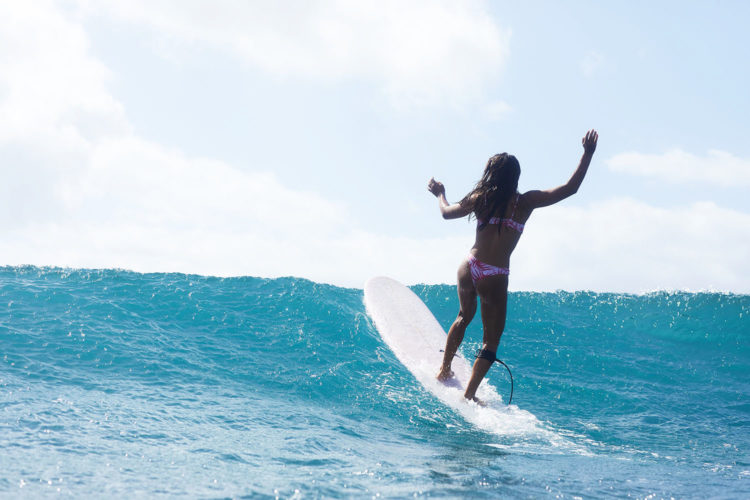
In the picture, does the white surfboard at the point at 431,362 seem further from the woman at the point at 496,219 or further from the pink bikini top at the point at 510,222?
the pink bikini top at the point at 510,222

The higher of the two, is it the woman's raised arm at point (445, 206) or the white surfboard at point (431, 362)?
the woman's raised arm at point (445, 206)

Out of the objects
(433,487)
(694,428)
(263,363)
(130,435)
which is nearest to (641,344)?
(694,428)

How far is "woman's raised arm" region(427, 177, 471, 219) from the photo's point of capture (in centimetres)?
459

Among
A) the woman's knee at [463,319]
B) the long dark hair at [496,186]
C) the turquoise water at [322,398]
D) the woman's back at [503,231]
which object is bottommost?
the turquoise water at [322,398]

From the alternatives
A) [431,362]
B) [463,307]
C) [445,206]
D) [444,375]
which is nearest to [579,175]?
[445,206]

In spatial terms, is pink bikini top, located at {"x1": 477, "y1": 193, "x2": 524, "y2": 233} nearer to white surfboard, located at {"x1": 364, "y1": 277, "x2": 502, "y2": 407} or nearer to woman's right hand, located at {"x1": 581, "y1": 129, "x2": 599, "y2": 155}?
woman's right hand, located at {"x1": 581, "y1": 129, "x2": 599, "y2": 155}

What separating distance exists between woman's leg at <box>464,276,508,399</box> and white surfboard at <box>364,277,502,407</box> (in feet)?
1.29

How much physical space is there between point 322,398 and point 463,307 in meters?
1.69

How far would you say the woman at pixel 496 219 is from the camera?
4.37 meters

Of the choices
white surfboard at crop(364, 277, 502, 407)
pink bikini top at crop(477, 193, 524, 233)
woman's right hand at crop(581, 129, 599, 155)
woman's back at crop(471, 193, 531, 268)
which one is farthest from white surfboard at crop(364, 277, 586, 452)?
woman's right hand at crop(581, 129, 599, 155)

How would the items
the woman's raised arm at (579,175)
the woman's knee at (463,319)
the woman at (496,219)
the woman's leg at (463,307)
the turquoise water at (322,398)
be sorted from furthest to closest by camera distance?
the woman's knee at (463,319) → the woman's leg at (463,307) → the woman at (496,219) → the woman's raised arm at (579,175) → the turquoise water at (322,398)

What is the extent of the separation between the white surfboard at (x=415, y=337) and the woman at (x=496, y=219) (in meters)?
0.56

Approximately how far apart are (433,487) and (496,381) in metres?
3.78

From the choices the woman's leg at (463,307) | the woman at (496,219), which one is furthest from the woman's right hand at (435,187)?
the woman's leg at (463,307)
